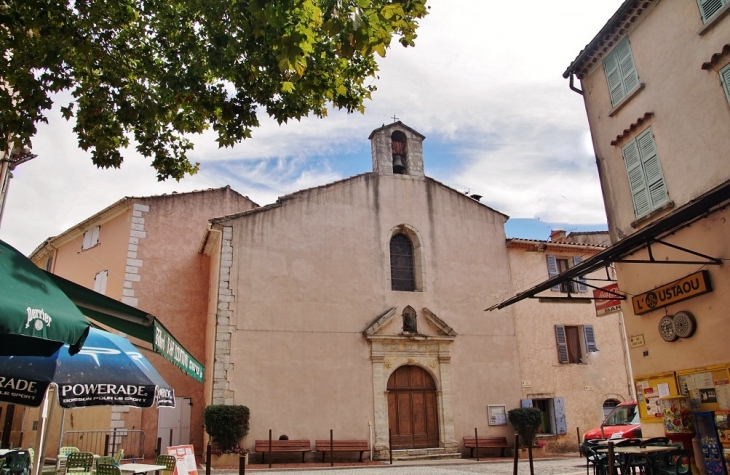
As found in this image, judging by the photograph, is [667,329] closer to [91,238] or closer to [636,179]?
[636,179]

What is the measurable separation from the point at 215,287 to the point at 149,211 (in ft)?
13.5

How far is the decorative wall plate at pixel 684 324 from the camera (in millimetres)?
8922

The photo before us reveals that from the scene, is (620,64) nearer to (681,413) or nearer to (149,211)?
(681,413)

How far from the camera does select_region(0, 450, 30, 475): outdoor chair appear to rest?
23.0ft

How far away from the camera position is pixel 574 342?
20.0 meters

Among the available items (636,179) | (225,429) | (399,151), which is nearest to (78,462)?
(225,429)

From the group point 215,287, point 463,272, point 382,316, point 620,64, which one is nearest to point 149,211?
point 215,287

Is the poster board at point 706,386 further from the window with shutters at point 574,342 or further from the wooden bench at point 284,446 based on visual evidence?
the window with shutters at point 574,342

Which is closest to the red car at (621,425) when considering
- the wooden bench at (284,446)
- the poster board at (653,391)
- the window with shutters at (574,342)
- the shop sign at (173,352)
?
the poster board at (653,391)

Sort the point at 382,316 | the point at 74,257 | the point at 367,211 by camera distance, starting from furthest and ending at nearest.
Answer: the point at 74,257 < the point at 367,211 < the point at 382,316

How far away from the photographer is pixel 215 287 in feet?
57.1

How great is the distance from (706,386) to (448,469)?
23.0ft

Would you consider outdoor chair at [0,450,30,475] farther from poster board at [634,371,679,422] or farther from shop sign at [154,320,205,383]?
poster board at [634,371,679,422]

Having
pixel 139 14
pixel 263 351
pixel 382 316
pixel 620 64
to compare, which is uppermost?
pixel 620 64
